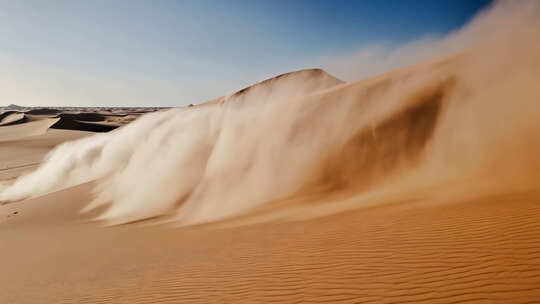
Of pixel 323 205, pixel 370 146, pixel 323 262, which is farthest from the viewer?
pixel 370 146

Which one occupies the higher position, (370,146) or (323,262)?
(370,146)

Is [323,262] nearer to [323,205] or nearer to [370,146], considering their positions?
[323,205]

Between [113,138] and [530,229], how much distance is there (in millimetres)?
20553

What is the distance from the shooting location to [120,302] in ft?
13.2

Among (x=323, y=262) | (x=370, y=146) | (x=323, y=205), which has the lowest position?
(x=323, y=262)

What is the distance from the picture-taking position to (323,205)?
287 inches

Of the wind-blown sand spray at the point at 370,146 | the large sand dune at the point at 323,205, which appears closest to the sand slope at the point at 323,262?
the large sand dune at the point at 323,205

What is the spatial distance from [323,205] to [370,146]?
106 inches

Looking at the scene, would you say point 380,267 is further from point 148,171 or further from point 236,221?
point 148,171

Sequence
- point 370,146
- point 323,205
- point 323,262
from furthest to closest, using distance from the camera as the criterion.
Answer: point 370,146, point 323,205, point 323,262

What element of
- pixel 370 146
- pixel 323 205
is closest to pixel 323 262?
pixel 323 205

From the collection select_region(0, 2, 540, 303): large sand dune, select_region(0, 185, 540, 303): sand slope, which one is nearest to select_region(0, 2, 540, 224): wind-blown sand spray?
select_region(0, 2, 540, 303): large sand dune

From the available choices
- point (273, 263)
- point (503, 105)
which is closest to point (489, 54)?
point (503, 105)

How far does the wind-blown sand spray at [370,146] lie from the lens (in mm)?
7125
